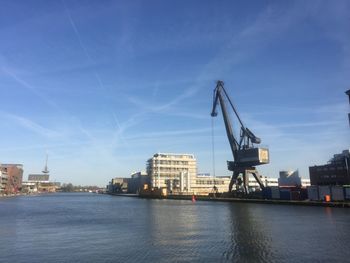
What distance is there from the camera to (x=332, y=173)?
168375 millimetres

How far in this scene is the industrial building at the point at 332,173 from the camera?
160250 mm

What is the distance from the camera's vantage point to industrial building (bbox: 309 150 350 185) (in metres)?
160

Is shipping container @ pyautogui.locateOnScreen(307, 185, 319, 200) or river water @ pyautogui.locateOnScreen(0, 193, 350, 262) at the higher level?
shipping container @ pyautogui.locateOnScreen(307, 185, 319, 200)

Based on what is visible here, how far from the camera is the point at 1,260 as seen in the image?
2656 centimetres

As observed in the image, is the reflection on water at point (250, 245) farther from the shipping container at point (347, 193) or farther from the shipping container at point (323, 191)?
the shipping container at point (323, 191)

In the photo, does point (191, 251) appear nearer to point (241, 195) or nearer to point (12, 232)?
point (12, 232)

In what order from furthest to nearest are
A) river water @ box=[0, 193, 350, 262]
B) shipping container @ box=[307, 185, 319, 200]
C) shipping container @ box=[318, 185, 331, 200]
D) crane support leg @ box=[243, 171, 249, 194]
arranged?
1. crane support leg @ box=[243, 171, 249, 194]
2. shipping container @ box=[307, 185, 319, 200]
3. shipping container @ box=[318, 185, 331, 200]
4. river water @ box=[0, 193, 350, 262]

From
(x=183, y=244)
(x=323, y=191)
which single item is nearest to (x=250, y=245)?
(x=183, y=244)

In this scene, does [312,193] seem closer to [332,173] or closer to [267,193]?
[267,193]

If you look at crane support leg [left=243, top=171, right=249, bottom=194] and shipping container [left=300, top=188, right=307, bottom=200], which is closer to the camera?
shipping container [left=300, top=188, right=307, bottom=200]

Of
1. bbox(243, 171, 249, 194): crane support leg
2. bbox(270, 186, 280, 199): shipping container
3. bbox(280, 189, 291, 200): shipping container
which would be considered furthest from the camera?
bbox(243, 171, 249, 194): crane support leg

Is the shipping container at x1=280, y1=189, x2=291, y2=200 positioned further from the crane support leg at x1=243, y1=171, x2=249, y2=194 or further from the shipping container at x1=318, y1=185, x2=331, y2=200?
the crane support leg at x1=243, y1=171, x2=249, y2=194

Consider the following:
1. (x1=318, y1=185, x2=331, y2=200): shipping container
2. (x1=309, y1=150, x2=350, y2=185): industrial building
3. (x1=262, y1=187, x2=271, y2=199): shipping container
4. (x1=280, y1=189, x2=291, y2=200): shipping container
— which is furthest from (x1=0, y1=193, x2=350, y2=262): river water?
(x1=309, y1=150, x2=350, y2=185): industrial building

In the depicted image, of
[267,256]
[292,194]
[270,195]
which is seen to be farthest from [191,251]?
[270,195]
